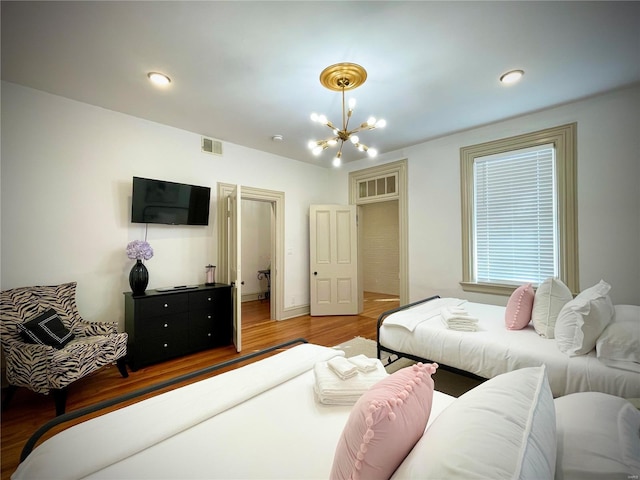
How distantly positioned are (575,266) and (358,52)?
3249 mm

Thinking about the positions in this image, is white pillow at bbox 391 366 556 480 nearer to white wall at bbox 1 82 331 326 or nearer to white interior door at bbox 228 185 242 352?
white interior door at bbox 228 185 242 352

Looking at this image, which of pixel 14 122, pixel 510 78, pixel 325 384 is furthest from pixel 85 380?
pixel 510 78

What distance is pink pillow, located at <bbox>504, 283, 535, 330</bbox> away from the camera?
90.3 inches

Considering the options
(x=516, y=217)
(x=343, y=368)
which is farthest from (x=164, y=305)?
(x=516, y=217)

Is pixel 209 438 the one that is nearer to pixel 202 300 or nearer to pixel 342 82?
pixel 202 300

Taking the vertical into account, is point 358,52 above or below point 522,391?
above

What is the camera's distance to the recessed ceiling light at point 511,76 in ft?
8.13

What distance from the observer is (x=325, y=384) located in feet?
4.33

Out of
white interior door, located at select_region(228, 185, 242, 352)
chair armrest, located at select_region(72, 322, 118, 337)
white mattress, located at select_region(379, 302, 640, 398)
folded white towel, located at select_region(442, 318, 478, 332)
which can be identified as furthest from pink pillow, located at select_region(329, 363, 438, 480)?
chair armrest, located at select_region(72, 322, 118, 337)

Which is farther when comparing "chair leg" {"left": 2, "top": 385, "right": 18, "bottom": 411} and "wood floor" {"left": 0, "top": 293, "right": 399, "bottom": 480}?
"chair leg" {"left": 2, "top": 385, "right": 18, "bottom": 411}

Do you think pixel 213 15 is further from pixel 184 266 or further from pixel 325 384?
pixel 184 266

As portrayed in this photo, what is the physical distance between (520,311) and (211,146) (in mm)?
4146

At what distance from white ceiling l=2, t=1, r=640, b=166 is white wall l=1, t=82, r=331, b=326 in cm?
27

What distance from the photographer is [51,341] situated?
7.66 ft
